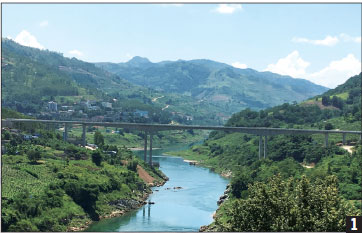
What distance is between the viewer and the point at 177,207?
189 ft

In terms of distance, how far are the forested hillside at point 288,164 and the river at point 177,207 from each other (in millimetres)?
2626

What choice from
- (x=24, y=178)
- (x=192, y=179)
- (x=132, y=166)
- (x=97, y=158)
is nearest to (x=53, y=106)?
(x=192, y=179)

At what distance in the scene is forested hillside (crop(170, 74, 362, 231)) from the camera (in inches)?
943

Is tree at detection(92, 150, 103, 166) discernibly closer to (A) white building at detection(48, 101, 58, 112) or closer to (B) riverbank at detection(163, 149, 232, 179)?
(B) riverbank at detection(163, 149, 232, 179)

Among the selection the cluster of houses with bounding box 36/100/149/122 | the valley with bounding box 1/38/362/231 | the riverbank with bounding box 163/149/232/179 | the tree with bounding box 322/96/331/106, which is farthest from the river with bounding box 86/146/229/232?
the cluster of houses with bounding box 36/100/149/122

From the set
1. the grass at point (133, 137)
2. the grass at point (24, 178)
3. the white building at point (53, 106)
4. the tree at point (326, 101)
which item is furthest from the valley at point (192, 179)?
the white building at point (53, 106)

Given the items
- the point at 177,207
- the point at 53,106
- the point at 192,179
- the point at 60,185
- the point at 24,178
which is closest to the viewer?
the point at 60,185

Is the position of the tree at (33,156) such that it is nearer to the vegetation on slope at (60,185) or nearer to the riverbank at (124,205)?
the vegetation on slope at (60,185)

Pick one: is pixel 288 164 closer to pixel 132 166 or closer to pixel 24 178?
pixel 132 166

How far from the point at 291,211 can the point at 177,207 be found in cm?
3561

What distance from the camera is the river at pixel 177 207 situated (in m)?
49.4

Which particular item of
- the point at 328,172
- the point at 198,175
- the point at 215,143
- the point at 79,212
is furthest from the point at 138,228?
the point at 215,143

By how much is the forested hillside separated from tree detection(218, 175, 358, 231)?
0.14 ft

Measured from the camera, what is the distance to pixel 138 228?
158 ft
